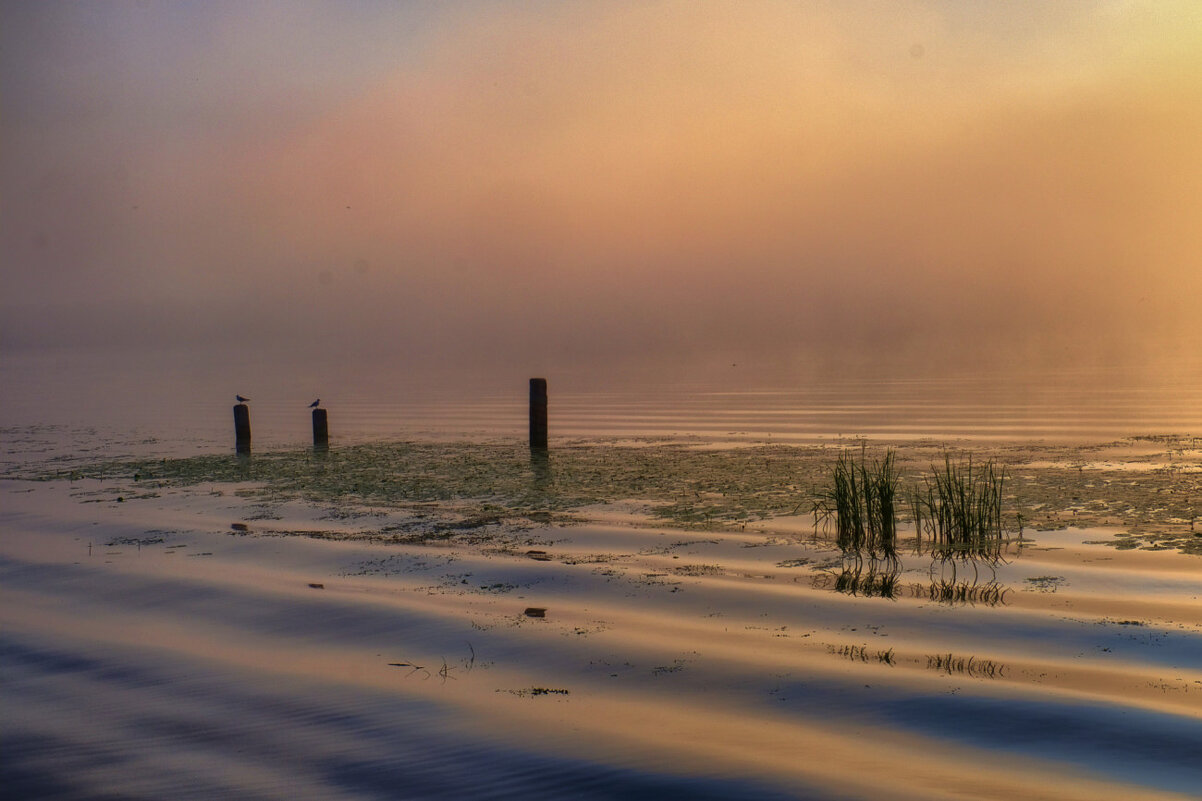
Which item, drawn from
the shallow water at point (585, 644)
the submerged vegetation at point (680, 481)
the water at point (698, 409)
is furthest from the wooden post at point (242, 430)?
the shallow water at point (585, 644)

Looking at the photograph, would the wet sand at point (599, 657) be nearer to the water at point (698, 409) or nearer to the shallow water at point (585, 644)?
the shallow water at point (585, 644)

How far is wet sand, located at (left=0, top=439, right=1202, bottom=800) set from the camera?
616 centimetres

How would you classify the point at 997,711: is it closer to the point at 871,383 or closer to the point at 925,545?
the point at 925,545

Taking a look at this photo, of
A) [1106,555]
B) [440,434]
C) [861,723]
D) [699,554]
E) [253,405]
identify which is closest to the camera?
[861,723]

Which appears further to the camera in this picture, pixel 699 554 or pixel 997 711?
pixel 699 554

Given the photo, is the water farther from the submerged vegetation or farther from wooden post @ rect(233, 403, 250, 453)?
the submerged vegetation

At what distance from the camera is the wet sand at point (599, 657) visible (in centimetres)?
616

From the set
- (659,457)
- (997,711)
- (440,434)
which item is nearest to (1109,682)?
(997,711)

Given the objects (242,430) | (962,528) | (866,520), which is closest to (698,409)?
(242,430)

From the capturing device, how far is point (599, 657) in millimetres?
8305

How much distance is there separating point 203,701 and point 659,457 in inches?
578

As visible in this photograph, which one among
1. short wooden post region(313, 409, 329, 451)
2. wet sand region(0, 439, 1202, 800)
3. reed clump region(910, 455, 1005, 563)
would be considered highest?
short wooden post region(313, 409, 329, 451)

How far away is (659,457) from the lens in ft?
70.5

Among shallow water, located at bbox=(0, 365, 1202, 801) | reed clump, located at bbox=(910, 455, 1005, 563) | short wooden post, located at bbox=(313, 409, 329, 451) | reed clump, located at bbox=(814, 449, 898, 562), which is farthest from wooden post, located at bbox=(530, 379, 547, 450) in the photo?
reed clump, located at bbox=(910, 455, 1005, 563)
